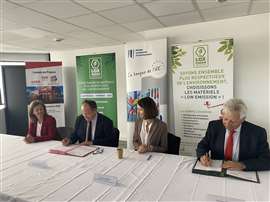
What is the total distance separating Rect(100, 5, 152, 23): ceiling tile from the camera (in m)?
2.41

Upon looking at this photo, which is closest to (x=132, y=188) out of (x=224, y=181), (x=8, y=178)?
(x=224, y=181)

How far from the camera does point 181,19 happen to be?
9.55ft

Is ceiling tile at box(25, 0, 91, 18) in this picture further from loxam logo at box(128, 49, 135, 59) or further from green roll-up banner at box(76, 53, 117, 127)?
green roll-up banner at box(76, 53, 117, 127)

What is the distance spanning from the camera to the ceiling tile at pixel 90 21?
105 inches

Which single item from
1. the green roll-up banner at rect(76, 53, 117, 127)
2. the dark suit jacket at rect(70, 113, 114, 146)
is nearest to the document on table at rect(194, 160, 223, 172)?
the dark suit jacket at rect(70, 113, 114, 146)

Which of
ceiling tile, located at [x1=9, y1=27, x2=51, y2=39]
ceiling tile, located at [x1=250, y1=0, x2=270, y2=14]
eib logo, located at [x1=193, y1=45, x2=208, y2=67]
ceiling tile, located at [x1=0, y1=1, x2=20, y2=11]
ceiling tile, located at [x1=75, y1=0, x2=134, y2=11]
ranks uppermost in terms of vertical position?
ceiling tile, located at [x1=9, y1=27, x2=51, y2=39]

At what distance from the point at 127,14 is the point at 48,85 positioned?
10.9ft

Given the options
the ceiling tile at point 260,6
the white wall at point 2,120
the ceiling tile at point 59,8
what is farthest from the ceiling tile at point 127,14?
the white wall at point 2,120

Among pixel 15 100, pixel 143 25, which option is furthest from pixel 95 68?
pixel 15 100

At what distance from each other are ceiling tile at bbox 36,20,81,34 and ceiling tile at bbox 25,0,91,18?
0.35 m

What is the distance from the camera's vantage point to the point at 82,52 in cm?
534

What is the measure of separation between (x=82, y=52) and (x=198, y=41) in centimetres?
314

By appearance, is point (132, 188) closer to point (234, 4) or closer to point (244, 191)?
point (244, 191)

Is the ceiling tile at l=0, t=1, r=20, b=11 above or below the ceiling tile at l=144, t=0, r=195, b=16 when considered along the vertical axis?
below
